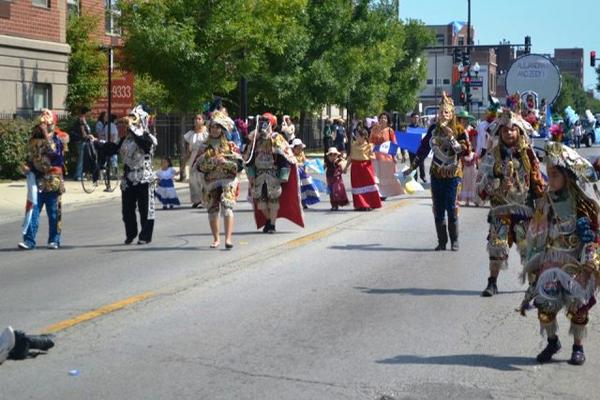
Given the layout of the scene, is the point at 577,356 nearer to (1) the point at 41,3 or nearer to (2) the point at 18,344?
(2) the point at 18,344

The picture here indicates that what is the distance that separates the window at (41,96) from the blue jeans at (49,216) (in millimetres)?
17436

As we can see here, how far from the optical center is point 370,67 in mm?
46312

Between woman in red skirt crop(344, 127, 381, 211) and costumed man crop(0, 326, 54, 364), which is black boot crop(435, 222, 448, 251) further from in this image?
costumed man crop(0, 326, 54, 364)

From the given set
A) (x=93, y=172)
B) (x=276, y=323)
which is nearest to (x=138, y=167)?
(x=276, y=323)

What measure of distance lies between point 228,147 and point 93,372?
6.72 metres

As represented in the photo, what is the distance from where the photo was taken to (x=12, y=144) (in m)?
26.3

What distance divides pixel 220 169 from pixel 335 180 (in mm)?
6685

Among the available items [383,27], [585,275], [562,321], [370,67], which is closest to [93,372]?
[585,275]

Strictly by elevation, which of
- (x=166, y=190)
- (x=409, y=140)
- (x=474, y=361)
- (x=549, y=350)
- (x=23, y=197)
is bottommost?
(x=474, y=361)

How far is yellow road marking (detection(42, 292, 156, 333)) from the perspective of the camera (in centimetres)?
871

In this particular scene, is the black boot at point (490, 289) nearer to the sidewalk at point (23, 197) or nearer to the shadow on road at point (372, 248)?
the shadow on road at point (372, 248)

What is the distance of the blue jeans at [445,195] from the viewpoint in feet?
43.4

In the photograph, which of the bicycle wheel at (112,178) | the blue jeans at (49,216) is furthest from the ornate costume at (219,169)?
the bicycle wheel at (112,178)

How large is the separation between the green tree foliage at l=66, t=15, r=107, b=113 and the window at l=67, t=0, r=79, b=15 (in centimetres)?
50
